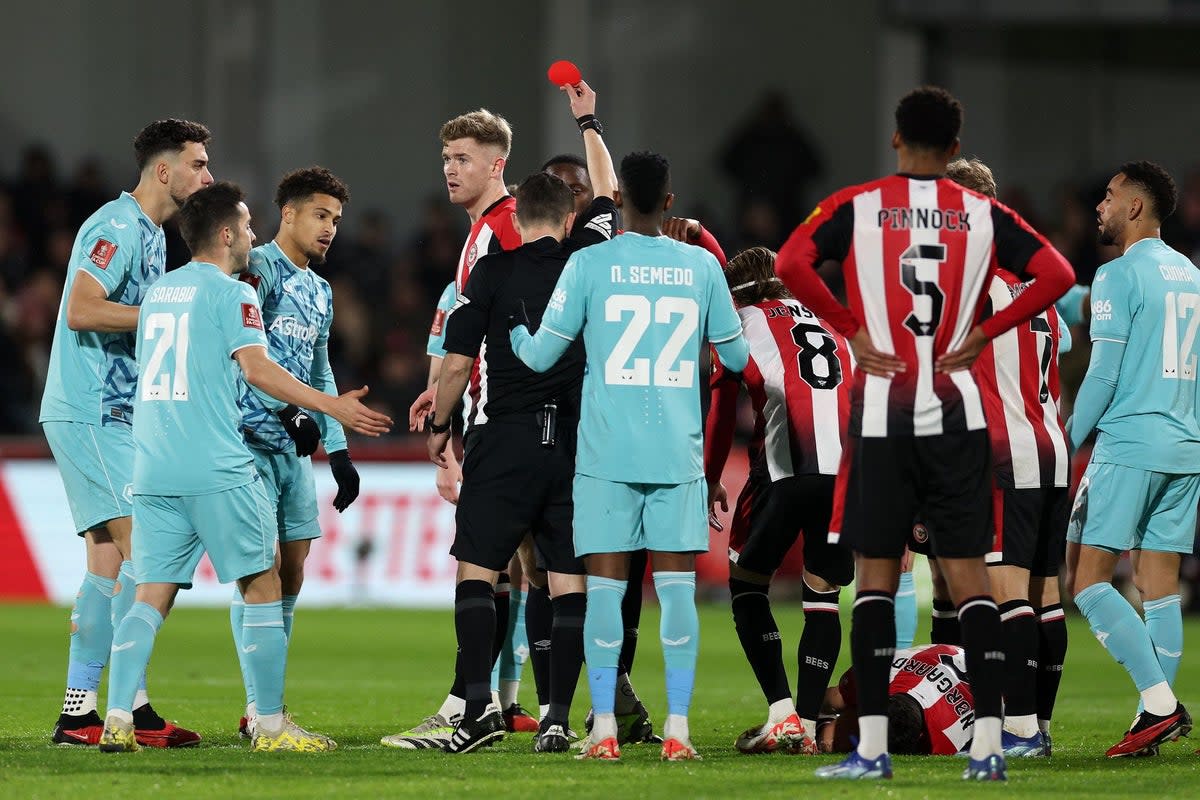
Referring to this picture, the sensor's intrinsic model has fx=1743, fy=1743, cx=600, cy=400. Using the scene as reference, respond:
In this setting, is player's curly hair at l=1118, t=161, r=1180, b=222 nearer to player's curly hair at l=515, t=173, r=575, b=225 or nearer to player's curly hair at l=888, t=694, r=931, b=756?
player's curly hair at l=888, t=694, r=931, b=756

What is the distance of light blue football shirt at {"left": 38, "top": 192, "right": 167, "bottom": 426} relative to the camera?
7.39 metres

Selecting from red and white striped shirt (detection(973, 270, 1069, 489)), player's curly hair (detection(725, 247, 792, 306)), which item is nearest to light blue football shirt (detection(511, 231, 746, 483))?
player's curly hair (detection(725, 247, 792, 306))

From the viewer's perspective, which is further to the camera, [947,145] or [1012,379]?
[1012,379]

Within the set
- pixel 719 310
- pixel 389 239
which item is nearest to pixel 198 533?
pixel 719 310

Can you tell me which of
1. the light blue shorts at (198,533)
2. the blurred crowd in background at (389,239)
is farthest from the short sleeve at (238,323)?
the blurred crowd in background at (389,239)

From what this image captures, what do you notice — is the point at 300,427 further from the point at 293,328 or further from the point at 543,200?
the point at 543,200

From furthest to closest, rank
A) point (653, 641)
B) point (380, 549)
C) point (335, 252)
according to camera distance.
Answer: point (335, 252), point (380, 549), point (653, 641)

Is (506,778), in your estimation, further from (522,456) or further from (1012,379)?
(1012,379)

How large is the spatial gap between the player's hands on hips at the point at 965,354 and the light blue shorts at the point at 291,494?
2.88 meters

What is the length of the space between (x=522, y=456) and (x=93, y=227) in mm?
2147

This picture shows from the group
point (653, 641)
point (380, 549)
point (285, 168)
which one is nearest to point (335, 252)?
point (285, 168)

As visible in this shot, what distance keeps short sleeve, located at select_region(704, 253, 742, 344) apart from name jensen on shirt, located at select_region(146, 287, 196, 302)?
1.99m

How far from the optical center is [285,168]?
76.8 feet

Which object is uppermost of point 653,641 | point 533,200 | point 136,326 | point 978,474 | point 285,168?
point 285,168
